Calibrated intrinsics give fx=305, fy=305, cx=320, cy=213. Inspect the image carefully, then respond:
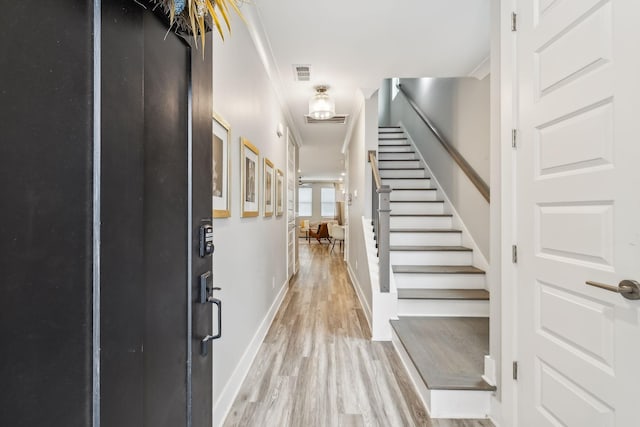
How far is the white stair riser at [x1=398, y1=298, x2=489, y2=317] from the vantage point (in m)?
2.81

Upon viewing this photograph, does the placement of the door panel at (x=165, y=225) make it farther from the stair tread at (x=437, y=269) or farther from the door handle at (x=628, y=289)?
the stair tread at (x=437, y=269)

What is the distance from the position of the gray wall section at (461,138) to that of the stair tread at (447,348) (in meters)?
0.92

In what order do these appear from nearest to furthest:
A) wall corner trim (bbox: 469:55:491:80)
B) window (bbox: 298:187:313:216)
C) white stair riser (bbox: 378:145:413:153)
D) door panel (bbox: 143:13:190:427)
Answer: door panel (bbox: 143:13:190:427) → wall corner trim (bbox: 469:55:491:80) → white stair riser (bbox: 378:145:413:153) → window (bbox: 298:187:313:216)

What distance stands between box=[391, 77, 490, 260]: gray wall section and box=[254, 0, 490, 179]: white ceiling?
46cm

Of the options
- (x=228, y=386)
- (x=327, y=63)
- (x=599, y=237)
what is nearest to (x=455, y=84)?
(x=327, y=63)

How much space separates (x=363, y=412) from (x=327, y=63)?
2.87 metres

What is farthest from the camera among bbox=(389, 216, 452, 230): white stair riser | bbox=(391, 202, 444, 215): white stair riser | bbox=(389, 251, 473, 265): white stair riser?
bbox=(391, 202, 444, 215): white stair riser

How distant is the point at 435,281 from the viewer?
120 inches

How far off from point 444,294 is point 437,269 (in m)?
0.32

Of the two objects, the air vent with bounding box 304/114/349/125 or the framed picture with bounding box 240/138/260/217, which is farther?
the air vent with bounding box 304/114/349/125

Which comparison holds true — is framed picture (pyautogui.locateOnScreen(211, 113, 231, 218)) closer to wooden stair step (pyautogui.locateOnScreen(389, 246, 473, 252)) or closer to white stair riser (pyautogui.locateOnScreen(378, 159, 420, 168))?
wooden stair step (pyautogui.locateOnScreen(389, 246, 473, 252))

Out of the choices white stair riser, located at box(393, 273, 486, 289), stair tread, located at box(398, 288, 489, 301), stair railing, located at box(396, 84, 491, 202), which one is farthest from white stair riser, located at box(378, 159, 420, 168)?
stair tread, located at box(398, 288, 489, 301)

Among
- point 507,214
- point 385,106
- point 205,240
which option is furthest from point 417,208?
point 385,106

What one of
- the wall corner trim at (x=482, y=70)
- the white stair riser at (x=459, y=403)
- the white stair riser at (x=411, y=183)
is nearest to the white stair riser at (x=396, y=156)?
the white stair riser at (x=411, y=183)
